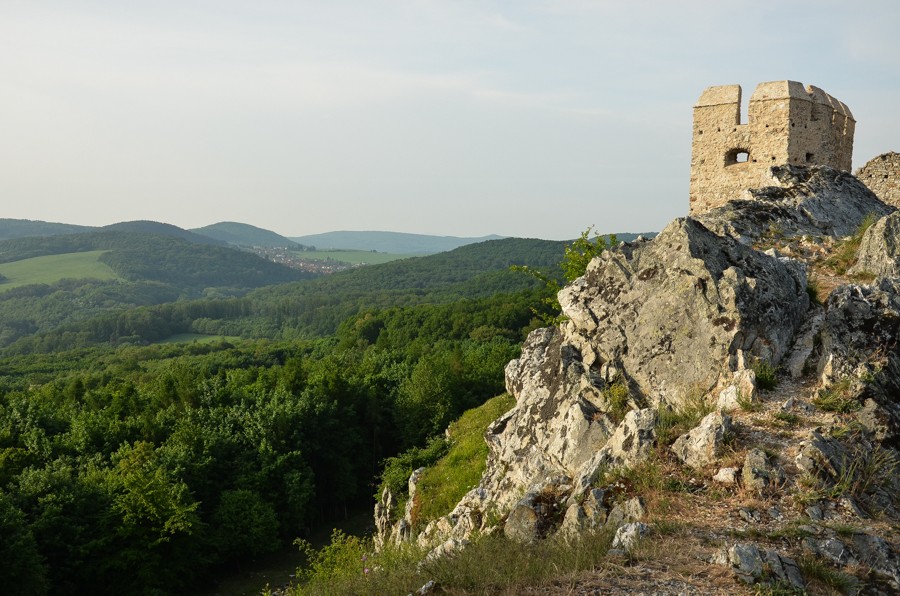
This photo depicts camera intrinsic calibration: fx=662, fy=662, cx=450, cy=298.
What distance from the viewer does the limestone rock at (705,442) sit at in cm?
799

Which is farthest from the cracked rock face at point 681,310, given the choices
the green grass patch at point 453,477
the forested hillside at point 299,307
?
the forested hillside at point 299,307

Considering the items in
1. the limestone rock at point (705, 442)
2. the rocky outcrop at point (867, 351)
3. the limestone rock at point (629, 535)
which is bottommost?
the limestone rock at point (629, 535)

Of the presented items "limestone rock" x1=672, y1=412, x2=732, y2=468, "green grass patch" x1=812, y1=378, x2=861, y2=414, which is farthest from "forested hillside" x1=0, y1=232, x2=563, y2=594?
"green grass patch" x1=812, y1=378, x2=861, y2=414

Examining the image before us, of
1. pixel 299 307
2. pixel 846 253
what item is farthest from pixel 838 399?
pixel 299 307

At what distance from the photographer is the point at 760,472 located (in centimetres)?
749

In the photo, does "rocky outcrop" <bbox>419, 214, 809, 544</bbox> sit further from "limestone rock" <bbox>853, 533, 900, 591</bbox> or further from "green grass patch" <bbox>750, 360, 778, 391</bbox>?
"limestone rock" <bbox>853, 533, 900, 591</bbox>

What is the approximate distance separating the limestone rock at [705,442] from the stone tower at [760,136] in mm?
10535

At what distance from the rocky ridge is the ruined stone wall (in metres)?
8.73

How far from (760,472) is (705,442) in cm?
75

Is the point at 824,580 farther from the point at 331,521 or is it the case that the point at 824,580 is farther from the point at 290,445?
the point at 331,521

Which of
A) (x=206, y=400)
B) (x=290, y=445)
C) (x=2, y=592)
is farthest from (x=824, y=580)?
(x=206, y=400)

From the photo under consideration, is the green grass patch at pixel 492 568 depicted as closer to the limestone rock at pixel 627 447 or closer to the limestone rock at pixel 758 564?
the limestone rock at pixel 758 564

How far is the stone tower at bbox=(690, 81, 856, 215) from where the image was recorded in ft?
56.4

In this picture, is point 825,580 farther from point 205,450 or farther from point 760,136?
point 205,450
